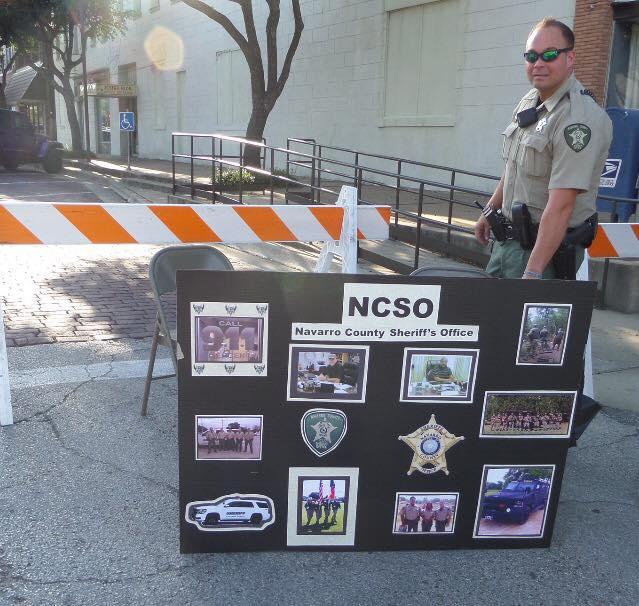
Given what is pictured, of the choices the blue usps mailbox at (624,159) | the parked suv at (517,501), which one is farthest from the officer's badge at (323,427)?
the blue usps mailbox at (624,159)

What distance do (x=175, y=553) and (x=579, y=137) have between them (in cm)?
246

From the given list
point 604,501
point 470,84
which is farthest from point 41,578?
point 470,84

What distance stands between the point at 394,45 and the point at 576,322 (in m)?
14.5

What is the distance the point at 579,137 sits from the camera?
2.94 m

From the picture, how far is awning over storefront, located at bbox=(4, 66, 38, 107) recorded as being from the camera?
41906mm

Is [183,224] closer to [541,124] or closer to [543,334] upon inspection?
[541,124]

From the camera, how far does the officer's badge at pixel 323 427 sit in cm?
270

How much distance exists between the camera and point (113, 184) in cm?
2070

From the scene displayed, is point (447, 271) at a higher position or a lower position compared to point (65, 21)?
lower

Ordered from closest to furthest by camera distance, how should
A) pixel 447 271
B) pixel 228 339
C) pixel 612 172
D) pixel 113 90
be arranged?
pixel 228 339 → pixel 447 271 → pixel 612 172 → pixel 113 90

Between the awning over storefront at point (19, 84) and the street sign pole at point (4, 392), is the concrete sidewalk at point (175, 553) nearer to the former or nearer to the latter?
the street sign pole at point (4, 392)

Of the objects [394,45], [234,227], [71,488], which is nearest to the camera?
[71,488]

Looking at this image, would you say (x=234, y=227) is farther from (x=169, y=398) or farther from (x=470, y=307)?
(x=470, y=307)

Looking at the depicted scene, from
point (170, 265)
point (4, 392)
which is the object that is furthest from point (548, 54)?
point (4, 392)
